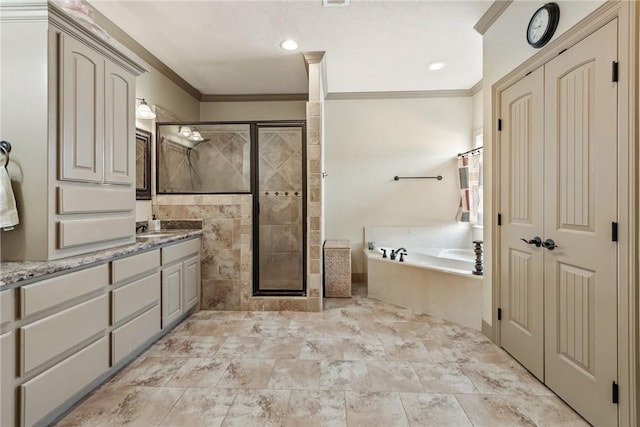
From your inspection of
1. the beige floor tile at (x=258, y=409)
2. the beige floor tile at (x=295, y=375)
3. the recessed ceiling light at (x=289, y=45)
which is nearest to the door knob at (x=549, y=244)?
the beige floor tile at (x=295, y=375)

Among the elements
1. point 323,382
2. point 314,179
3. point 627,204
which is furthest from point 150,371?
point 627,204

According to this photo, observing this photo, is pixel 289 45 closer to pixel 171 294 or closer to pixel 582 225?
pixel 171 294

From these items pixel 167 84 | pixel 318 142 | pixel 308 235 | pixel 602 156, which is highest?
pixel 167 84

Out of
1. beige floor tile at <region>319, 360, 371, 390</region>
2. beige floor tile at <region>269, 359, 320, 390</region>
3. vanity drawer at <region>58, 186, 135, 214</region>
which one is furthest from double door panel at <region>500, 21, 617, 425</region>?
vanity drawer at <region>58, 186, 135, 214</region>

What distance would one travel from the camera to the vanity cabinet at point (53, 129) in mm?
1558

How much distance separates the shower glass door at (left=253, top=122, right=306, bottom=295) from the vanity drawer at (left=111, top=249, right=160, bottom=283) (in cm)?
117

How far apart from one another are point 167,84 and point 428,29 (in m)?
2.98

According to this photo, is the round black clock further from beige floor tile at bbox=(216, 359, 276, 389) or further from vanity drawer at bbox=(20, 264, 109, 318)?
vanity drawer at bbox=(20, 264, 109, 318)

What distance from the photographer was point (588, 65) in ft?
5.16

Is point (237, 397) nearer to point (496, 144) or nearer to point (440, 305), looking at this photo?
point (440, 305)

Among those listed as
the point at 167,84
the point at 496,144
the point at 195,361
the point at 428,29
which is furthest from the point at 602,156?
the point at 167,84

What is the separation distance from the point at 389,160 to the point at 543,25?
2594 mm

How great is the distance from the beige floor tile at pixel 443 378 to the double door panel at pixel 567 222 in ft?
1.62

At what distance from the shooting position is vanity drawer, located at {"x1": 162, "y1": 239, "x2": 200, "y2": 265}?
2555 millimetres
